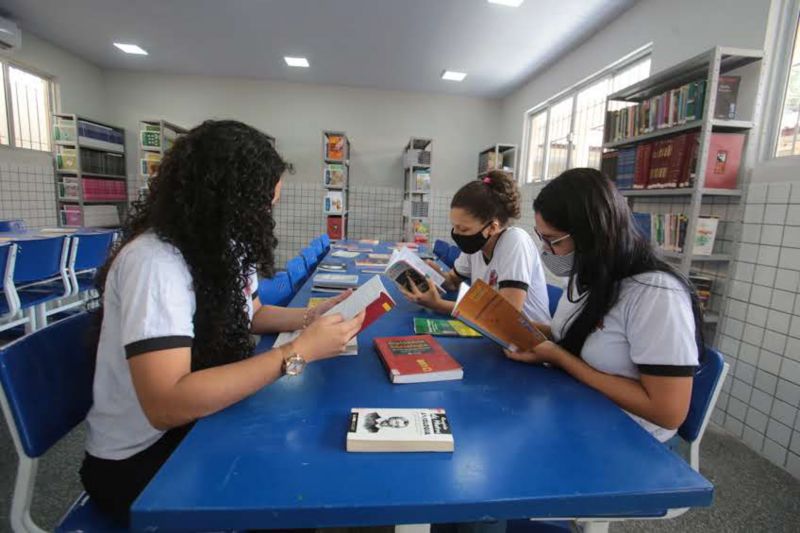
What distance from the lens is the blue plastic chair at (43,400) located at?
84 centimetres

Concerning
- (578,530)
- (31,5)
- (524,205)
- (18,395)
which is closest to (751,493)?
(578,530)

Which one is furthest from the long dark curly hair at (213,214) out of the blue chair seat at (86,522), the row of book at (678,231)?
the row of book at (678,231)

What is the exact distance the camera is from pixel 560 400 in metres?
0.94

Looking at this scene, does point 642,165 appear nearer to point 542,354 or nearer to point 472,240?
point 472,240

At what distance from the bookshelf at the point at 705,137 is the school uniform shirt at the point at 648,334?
130cm

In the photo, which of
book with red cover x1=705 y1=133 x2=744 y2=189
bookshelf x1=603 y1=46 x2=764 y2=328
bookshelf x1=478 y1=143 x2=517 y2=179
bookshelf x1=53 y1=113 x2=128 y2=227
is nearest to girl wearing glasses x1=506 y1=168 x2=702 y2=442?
bookshelf x1=603 y1=46 x2=764 y2=328

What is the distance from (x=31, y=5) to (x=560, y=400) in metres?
5.98

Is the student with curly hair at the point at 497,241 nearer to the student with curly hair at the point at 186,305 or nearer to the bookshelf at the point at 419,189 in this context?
the student with curly hair at the point at 186,305

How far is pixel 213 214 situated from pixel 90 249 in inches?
125

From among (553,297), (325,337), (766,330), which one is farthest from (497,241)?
(766,330)

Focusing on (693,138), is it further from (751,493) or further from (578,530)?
(578,530)

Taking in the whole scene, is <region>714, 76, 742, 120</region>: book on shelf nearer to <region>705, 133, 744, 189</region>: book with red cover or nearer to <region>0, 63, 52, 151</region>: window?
<region>705, 133, 744, 189</region>: book with red cover

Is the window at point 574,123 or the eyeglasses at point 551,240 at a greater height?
the window at point 574,123

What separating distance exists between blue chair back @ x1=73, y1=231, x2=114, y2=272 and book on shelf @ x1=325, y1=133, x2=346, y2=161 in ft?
10.0
